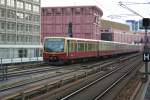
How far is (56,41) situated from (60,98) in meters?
23.4

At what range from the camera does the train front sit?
131 ft

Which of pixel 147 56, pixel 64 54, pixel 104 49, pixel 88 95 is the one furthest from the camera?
pixel 104 49

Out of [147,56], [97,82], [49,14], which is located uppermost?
[49,14]

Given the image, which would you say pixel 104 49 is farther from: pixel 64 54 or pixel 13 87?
pixel 13 87

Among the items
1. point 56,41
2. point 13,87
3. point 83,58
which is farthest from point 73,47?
point 13,87

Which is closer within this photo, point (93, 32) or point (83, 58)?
point (83, 58)

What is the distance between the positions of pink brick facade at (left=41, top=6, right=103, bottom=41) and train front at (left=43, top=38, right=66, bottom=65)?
278 ft

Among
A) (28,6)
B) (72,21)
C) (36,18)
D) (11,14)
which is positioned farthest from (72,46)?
(72,21)

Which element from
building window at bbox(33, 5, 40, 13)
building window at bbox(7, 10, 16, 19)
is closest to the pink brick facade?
building window at bbox(33, 5, 40, 13)

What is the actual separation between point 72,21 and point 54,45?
88743 mm

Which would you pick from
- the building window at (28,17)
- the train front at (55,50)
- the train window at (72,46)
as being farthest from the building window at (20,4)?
the train front at (55,50)

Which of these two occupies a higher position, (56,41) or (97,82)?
(56,41)

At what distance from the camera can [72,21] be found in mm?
128875

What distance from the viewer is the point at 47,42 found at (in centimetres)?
4109
